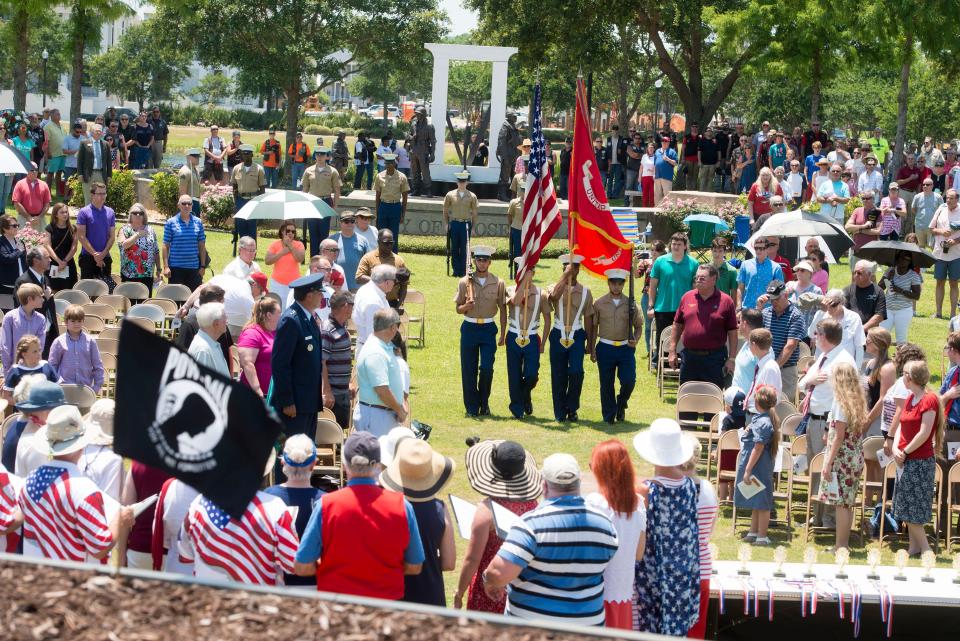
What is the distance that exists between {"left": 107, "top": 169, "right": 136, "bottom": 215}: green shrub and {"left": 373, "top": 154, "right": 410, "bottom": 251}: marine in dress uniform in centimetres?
702

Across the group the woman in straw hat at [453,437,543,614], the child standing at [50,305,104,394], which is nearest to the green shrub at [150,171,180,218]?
the child standing at [50,305,104,394]

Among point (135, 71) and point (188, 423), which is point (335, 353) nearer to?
point (188, 423)

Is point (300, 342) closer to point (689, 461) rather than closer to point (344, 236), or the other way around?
point (689, 461)

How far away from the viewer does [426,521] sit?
5.99 metres

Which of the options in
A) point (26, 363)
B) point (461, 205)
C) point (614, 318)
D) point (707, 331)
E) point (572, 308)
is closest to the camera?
point (26, 363)

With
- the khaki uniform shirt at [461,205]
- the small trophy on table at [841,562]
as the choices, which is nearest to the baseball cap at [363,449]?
the small trophy on table at [841,562]

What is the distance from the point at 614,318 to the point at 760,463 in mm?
3130

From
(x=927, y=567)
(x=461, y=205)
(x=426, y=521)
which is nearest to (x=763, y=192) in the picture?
(x=461, y=205)

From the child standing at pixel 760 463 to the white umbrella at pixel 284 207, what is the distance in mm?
6996

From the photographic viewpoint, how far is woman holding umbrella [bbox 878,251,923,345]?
13836 mm

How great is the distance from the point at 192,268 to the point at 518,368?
179 inches

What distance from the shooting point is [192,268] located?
14.9 meters

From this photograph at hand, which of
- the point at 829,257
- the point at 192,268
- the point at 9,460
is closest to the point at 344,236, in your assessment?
the point at 192,268

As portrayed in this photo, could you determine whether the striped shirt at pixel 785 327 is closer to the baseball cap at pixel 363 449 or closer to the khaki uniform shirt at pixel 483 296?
the khaki uniform shirt at pixel 483 296
